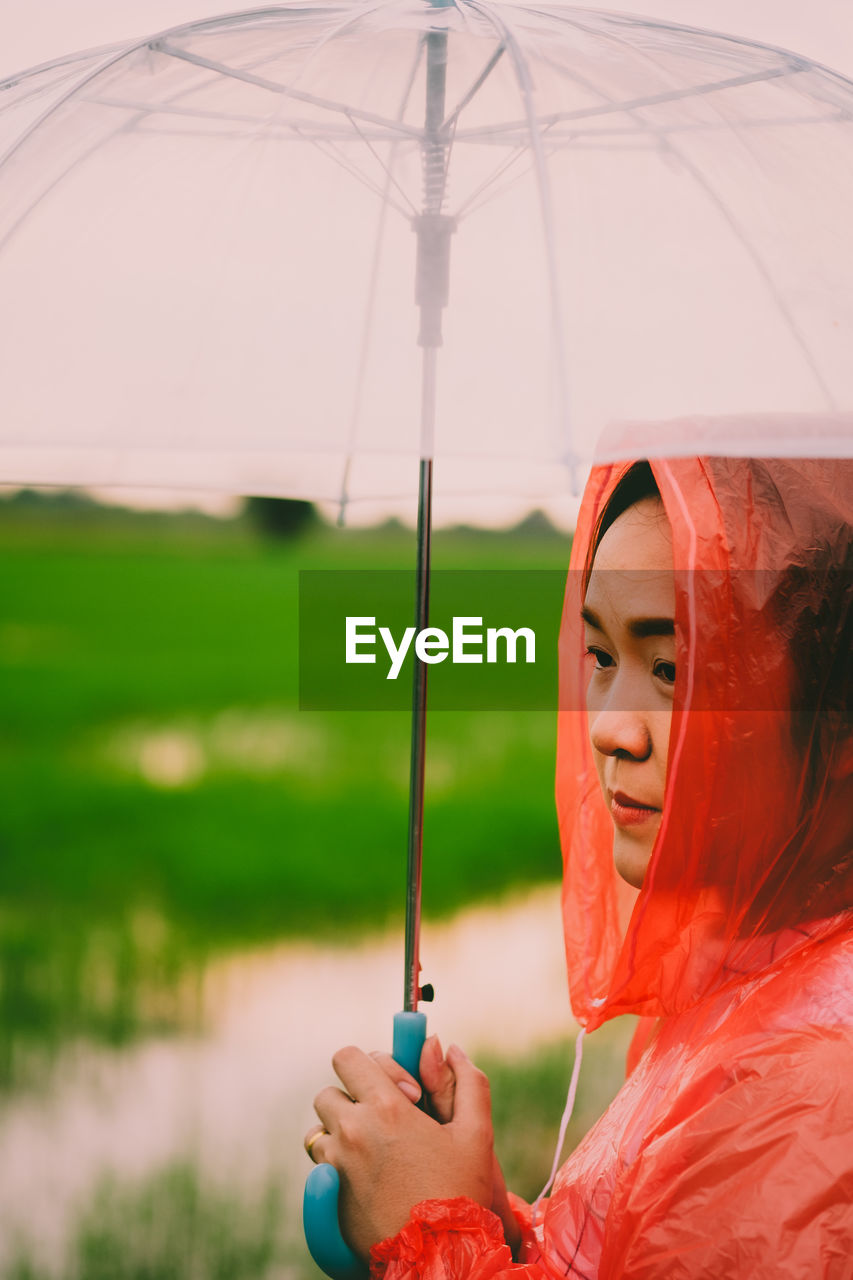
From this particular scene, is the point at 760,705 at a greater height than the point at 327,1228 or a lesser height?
greater

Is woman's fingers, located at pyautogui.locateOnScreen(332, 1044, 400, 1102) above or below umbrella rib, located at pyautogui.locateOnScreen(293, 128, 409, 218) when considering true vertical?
below

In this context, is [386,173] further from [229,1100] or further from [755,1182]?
[229,1100]

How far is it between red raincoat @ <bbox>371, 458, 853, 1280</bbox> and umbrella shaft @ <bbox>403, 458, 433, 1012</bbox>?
0.26 meters

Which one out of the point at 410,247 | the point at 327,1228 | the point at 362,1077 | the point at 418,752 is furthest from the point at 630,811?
the point at 410,247

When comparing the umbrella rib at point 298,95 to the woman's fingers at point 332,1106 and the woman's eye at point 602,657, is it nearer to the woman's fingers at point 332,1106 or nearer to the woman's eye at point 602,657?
the woman's eye at point 602,657

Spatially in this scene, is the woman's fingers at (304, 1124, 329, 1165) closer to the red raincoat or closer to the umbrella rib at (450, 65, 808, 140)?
the red raincoat

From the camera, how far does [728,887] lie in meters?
1.26

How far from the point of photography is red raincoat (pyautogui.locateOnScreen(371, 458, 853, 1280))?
41.3 inches

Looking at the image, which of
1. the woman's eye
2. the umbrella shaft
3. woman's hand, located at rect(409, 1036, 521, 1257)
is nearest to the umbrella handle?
woman's hand, located at rect(409, 1036, 521, 1257)

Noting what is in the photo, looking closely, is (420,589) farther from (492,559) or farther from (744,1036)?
(492,559)

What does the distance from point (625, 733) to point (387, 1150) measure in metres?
0.49

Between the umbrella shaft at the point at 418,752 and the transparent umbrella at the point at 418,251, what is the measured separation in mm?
33

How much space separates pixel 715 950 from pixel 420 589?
0.52m

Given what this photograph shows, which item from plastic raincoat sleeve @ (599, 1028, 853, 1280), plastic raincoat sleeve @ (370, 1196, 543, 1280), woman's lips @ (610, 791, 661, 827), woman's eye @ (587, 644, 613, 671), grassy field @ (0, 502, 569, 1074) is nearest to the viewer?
plastic raincoat sleeve @ (599, 1028, 853, 1280)
